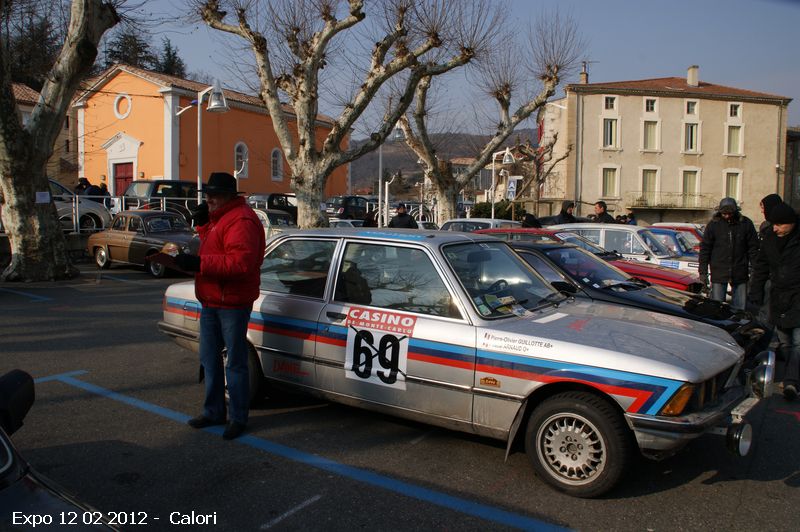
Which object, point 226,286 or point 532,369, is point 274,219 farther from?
point 532,369

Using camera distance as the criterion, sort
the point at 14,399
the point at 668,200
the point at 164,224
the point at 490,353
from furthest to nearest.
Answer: the point at 668,200 → the point at 164,224 → the point at 490,353 → the point at 14,399

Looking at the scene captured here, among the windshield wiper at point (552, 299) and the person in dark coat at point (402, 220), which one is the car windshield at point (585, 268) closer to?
the windshield wiper at point (552, 299)

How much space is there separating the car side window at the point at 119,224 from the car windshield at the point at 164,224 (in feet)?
2.36

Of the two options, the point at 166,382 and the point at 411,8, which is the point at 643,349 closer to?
the point at 166,382

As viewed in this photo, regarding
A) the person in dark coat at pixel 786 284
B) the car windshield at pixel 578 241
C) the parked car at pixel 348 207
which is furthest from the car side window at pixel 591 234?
the parked car at pixel 348 207

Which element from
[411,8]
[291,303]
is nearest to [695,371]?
[291,303]

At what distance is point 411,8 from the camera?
1708cm

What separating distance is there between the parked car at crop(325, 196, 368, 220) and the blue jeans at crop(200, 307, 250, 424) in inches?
987

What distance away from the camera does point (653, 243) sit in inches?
430

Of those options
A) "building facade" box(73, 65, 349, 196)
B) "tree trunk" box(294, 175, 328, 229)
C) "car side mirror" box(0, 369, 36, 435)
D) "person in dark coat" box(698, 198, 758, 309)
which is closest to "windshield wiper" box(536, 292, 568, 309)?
"car side mirror" box(0, 369, 36, 435)

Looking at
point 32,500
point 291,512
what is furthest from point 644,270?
point 32,500

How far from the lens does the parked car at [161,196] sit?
20.4 m

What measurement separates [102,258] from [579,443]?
14632mm

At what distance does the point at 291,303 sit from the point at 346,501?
5.83 ft
